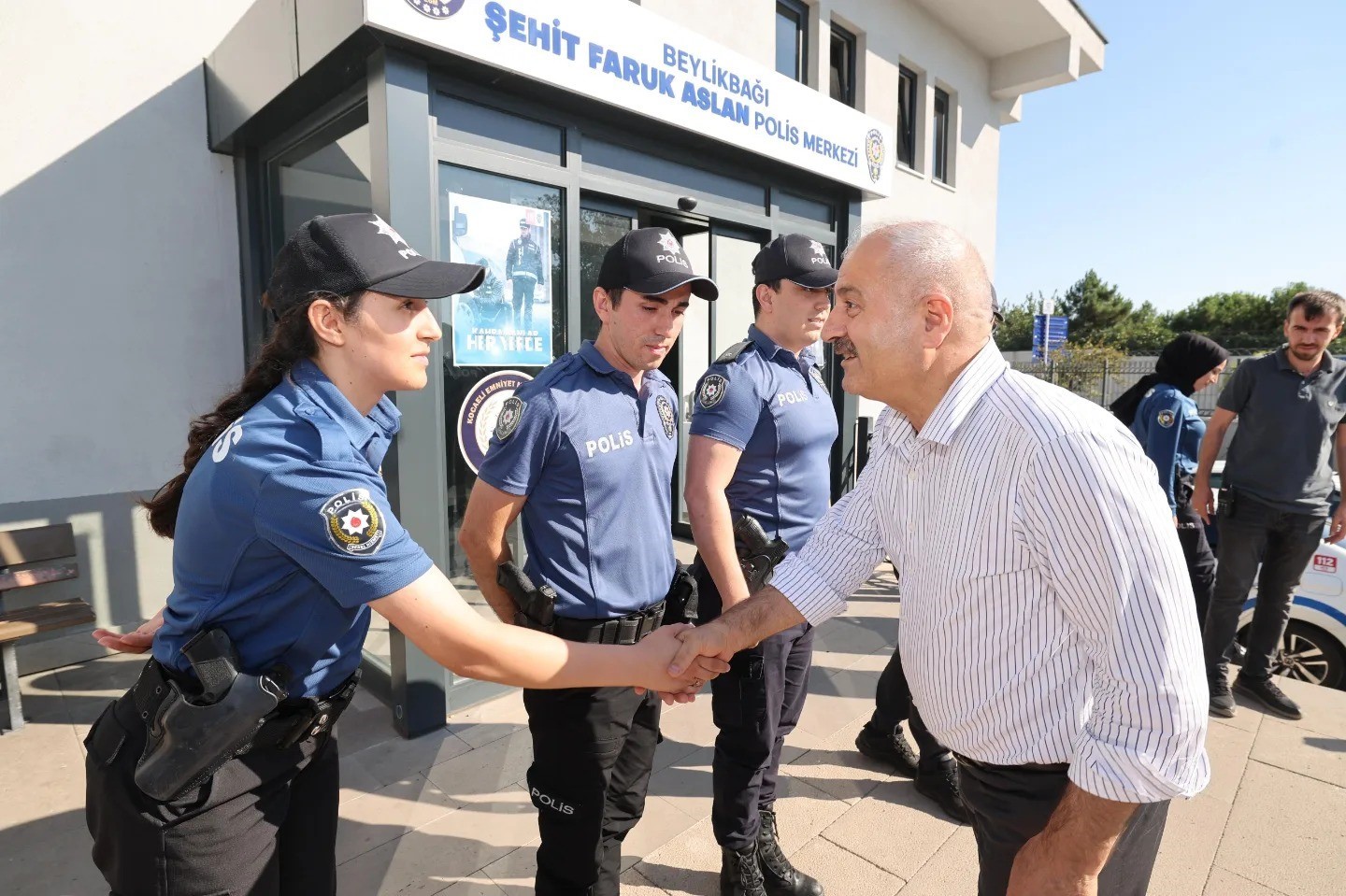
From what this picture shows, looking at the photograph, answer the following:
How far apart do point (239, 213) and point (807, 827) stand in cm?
520

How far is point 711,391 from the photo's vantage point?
2.43 m

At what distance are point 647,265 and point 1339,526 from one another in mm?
4428

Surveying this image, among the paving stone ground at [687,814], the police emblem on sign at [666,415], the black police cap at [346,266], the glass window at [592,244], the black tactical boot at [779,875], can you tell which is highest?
the glass window at [592,244]

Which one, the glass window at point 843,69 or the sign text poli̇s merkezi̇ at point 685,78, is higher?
the glass window at point 843,69

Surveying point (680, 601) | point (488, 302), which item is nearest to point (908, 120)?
point (488, 302)

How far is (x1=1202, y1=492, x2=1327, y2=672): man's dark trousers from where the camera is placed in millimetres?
3750

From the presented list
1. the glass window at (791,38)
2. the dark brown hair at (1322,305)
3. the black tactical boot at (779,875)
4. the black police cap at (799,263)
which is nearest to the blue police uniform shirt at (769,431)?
the black police cap at (799,263)

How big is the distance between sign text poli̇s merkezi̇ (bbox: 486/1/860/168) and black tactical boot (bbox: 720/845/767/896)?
376 cm

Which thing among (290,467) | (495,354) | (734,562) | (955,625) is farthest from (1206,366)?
(290,467)

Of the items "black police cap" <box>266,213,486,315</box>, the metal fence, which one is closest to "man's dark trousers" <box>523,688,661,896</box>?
"black police cap" <box>266,213,486,315</box>

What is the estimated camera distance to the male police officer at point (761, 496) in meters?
2.33

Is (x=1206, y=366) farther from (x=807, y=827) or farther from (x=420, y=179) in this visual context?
(x=420, y=179)

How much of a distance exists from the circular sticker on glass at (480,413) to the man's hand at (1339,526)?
468 centimetres

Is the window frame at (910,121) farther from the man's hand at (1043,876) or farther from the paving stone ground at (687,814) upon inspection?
the man's hand at (1043,876)
